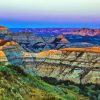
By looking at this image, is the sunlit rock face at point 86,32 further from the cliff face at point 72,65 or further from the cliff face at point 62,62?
the cliff face at point 72,65

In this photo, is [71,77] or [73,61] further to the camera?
[73,61]

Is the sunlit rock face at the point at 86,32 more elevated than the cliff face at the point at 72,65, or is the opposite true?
the cliff face at the point at 72,65

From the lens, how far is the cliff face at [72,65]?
76312 mm

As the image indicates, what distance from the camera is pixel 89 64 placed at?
3191 inches

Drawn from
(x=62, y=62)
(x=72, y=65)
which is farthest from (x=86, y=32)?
(x=72, y=65)

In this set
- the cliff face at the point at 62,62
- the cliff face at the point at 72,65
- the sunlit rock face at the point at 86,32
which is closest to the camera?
the cliff face at the point at 72,65

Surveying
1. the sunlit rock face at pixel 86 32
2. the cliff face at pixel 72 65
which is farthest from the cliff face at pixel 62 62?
the sunlit rock face at pixel 86 32

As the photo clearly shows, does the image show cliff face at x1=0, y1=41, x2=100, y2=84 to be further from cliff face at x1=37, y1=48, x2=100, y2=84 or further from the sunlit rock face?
the sunlit rock face

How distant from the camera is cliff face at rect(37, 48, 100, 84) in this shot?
76312 millimetres

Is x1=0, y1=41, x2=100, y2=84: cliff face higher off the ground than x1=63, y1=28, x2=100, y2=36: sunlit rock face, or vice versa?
x1=0, y1=41, x2=100, y2=84: cliff face

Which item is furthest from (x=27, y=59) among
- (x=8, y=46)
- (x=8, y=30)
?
(x=8, y=30)

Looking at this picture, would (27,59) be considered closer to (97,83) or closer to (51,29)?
(97,83)

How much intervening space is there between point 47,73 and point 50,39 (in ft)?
203

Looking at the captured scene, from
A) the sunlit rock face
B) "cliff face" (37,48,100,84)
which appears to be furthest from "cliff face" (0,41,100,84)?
the sunlit rock face
